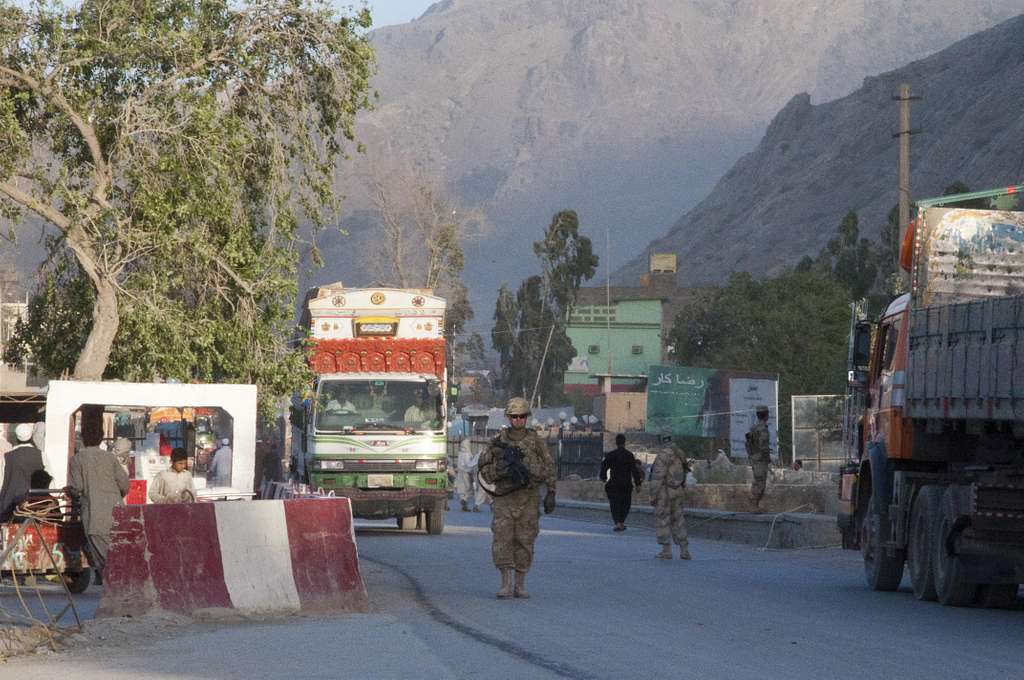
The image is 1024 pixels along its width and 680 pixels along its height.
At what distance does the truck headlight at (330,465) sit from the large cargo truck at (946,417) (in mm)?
10586

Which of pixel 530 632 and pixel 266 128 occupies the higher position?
pixel 266 128

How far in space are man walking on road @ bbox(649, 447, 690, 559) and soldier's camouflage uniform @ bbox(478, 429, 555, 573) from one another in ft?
24.7

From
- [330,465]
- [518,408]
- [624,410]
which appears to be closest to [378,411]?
[330,465]

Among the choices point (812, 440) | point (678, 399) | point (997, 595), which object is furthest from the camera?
point (678, 399)

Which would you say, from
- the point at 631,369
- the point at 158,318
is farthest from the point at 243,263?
the point at 631,369

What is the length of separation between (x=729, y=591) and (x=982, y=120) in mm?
129568

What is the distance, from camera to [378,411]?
27734 mm

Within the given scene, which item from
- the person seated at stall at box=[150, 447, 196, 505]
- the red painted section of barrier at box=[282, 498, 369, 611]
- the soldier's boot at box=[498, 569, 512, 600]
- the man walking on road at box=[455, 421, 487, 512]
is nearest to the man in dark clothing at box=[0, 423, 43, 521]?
the person seated at stall at box=[150, 447, 196, 505]

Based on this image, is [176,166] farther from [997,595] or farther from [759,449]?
[759,449]

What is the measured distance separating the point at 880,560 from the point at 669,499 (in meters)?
6.19

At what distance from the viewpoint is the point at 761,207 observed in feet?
579

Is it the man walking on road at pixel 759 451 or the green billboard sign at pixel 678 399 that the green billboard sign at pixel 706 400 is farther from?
the man walking on road at pixel 759 451

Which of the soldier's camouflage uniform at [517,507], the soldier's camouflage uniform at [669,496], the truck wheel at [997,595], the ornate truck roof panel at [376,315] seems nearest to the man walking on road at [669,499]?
the soldier's camouflage uniform at [669,496]

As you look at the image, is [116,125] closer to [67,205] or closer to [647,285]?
[67,205]
